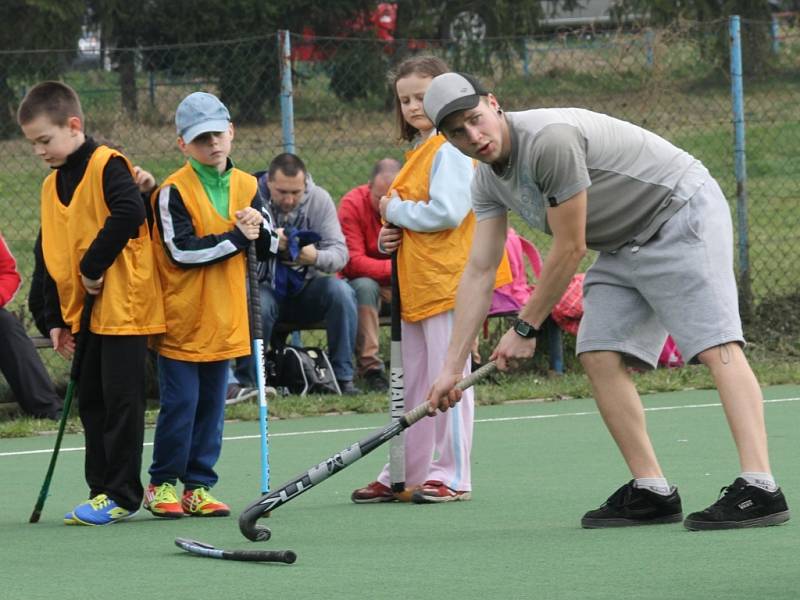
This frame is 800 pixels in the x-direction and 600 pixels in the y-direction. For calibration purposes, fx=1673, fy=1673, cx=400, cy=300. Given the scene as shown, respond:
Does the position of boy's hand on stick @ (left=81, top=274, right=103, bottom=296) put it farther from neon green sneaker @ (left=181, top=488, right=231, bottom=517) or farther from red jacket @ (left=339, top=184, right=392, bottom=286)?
red jacket @ (left=339, top=184, right=392, bottom=286)

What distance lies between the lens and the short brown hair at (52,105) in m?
6.24

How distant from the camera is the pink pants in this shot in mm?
6582

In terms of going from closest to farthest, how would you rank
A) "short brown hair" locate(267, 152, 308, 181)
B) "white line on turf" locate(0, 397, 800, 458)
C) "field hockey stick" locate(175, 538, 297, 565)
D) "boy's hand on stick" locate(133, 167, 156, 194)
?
1. "field hockey stick" locate(175, 538, 297, 565)
2. "boy's hand on stick" locate(133, 167, 156, 194)
3. "white line on turf" locate(0, 397, 800, 458)
4. "short brown hair" locate(267, 152, 308, 181)

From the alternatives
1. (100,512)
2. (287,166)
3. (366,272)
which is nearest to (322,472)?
(100,512)

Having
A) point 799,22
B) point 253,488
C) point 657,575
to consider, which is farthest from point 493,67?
point 657,575

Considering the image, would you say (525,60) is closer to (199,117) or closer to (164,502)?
(199,117)

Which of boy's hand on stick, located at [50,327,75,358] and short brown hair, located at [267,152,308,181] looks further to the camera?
short brown hair, located at [267,152,308,181]

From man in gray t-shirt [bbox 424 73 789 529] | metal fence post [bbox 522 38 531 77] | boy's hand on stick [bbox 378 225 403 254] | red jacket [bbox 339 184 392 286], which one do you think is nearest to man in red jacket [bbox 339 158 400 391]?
red jacket [bbox 339 184 392 286]

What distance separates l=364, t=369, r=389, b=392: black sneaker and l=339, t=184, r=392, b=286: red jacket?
1.85 feet

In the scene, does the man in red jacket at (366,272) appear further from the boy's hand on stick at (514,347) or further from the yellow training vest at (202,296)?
the boy's hand on stick at (514,347)

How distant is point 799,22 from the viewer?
15422 mm

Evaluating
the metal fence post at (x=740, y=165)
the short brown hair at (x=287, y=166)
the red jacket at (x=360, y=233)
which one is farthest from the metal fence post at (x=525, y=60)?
the short brown hair at (x=287, y=166)

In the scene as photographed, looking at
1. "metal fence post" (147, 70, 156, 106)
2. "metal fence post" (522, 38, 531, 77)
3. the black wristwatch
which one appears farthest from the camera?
"metal fence post" (147, 70, 156, 106)

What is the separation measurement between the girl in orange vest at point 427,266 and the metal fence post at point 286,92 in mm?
4089
